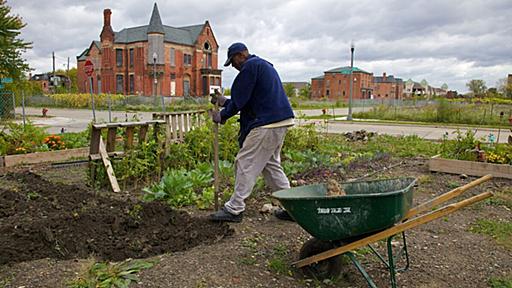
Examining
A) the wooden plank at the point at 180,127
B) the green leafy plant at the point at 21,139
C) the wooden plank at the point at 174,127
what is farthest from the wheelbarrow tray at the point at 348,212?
the green leafy plant at the point at 21,139

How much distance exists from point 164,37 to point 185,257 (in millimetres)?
47806

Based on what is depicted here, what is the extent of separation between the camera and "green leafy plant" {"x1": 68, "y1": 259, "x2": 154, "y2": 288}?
2.84 metres

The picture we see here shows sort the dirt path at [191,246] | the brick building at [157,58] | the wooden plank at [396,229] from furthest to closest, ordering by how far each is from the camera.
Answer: the brick building at [157,58] < the dirt path at [191,246] < the wooden plank at [396,229]

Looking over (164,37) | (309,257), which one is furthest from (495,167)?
(164,37)

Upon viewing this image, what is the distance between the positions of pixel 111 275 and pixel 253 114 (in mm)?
1972

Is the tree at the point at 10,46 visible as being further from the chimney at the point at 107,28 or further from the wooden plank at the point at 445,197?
the chimney at the point at 107,28

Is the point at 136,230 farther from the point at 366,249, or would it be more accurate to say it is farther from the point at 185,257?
the point at 366,249

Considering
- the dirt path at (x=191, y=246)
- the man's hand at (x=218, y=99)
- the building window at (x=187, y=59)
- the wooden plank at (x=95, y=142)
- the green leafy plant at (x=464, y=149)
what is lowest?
the dirt path at (x=191, y=246)

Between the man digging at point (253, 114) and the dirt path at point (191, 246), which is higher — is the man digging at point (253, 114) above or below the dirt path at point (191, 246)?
above

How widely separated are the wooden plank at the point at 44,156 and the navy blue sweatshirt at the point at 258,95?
5212mm

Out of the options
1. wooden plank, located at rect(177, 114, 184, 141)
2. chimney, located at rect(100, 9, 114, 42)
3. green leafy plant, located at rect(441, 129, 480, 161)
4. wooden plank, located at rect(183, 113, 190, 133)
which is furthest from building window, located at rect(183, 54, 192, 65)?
green leafy plant, located at rect(441, 129, 480, 161)

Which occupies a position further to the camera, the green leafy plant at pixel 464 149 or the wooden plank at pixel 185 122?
the green leafy plant at pixel 464 149

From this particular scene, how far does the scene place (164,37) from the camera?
4831 centimetres

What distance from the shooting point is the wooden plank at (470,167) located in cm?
691
